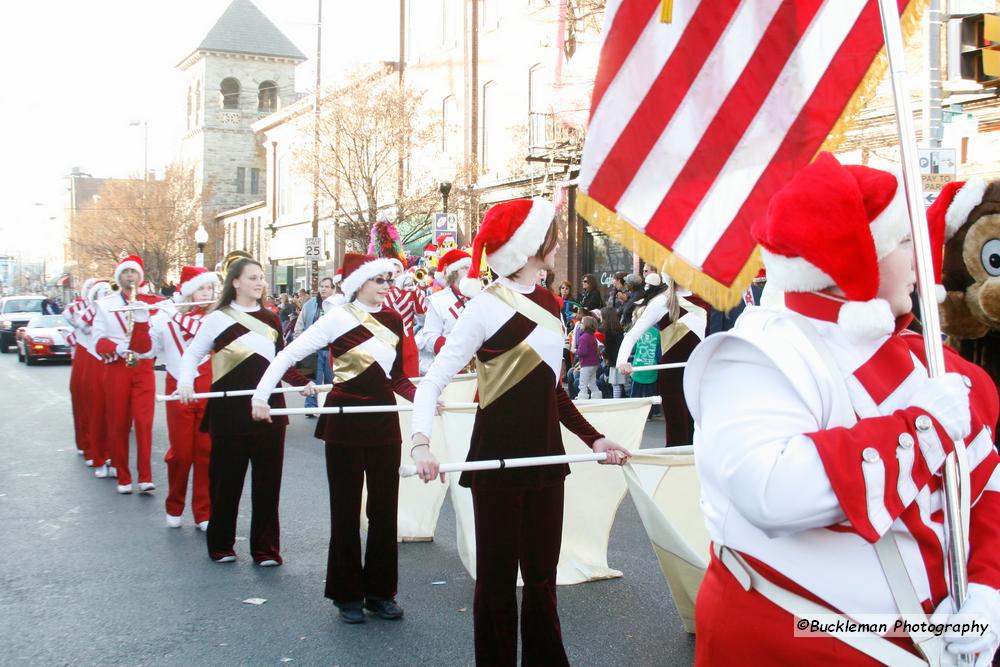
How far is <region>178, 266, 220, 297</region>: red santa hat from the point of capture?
8758mm

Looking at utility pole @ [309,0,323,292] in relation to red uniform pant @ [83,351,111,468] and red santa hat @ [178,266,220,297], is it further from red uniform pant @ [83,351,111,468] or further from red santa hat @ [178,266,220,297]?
red santa hat @ [178,266,220,297]

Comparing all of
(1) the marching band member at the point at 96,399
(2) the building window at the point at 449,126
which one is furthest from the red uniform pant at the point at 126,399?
(2) the building window at the point at 449,126

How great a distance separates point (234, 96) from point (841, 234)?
73.1 meters

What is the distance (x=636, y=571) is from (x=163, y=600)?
292 centimetres

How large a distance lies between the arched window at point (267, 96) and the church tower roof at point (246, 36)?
7.02ft

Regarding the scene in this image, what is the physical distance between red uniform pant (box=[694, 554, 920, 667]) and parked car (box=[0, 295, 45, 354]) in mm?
35280

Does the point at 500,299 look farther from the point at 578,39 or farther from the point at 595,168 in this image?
the point at 578,39

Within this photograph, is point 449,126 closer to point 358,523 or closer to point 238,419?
point 238,419

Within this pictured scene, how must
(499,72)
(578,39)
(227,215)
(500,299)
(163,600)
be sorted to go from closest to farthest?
(500,299)
(163,600)
(578,39)
(499,72)
(227,215)

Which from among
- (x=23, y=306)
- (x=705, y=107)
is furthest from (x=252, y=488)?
→ (x=23, y=306)

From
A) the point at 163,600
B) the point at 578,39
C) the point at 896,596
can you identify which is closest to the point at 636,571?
the point at 163,600

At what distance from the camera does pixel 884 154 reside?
15.6 m

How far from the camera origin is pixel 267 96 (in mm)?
72062

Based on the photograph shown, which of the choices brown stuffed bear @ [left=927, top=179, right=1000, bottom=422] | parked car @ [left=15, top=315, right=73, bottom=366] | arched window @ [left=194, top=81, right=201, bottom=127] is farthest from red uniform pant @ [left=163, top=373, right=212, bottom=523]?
arched window @ [left=194, top=81, right=201, bottom=127]
